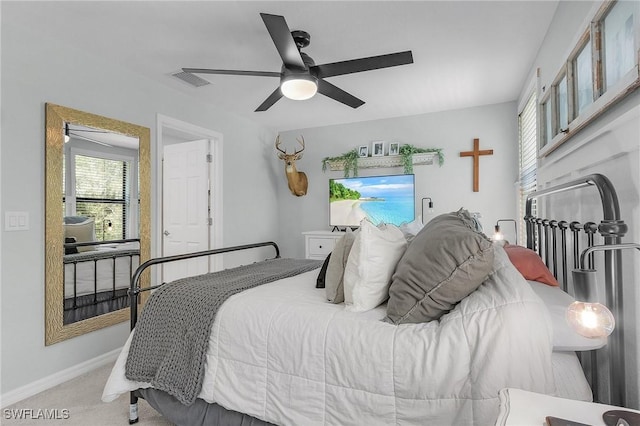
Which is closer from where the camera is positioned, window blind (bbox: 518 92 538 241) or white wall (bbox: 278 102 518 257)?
window blind (bbox: 518 92 538 241)

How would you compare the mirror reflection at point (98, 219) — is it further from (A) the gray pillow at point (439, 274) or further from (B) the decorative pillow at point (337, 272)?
(A) the gray pillow at point (439, 274)

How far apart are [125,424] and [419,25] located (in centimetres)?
301

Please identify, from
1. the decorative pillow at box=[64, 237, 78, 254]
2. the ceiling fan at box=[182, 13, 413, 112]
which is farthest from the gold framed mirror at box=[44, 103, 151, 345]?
the ceiling fan at box=[182, 13, 413, 112]

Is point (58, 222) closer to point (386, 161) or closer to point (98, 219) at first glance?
point (98, 219)

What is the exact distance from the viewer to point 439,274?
50.8 inches

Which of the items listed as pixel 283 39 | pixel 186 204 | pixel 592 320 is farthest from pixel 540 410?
pixel 186 204

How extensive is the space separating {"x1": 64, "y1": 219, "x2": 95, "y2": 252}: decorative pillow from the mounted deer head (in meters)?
2.39

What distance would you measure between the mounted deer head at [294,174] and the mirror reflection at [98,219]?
6.36ft

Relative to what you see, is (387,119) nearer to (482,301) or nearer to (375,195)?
(375,195)

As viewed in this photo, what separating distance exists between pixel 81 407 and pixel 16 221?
1.28 metres

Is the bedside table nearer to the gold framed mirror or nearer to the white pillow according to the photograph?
the white pillow

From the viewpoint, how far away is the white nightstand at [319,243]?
4.39 metres

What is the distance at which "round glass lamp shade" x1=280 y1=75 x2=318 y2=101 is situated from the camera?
233cm

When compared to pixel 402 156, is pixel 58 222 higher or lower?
lower
